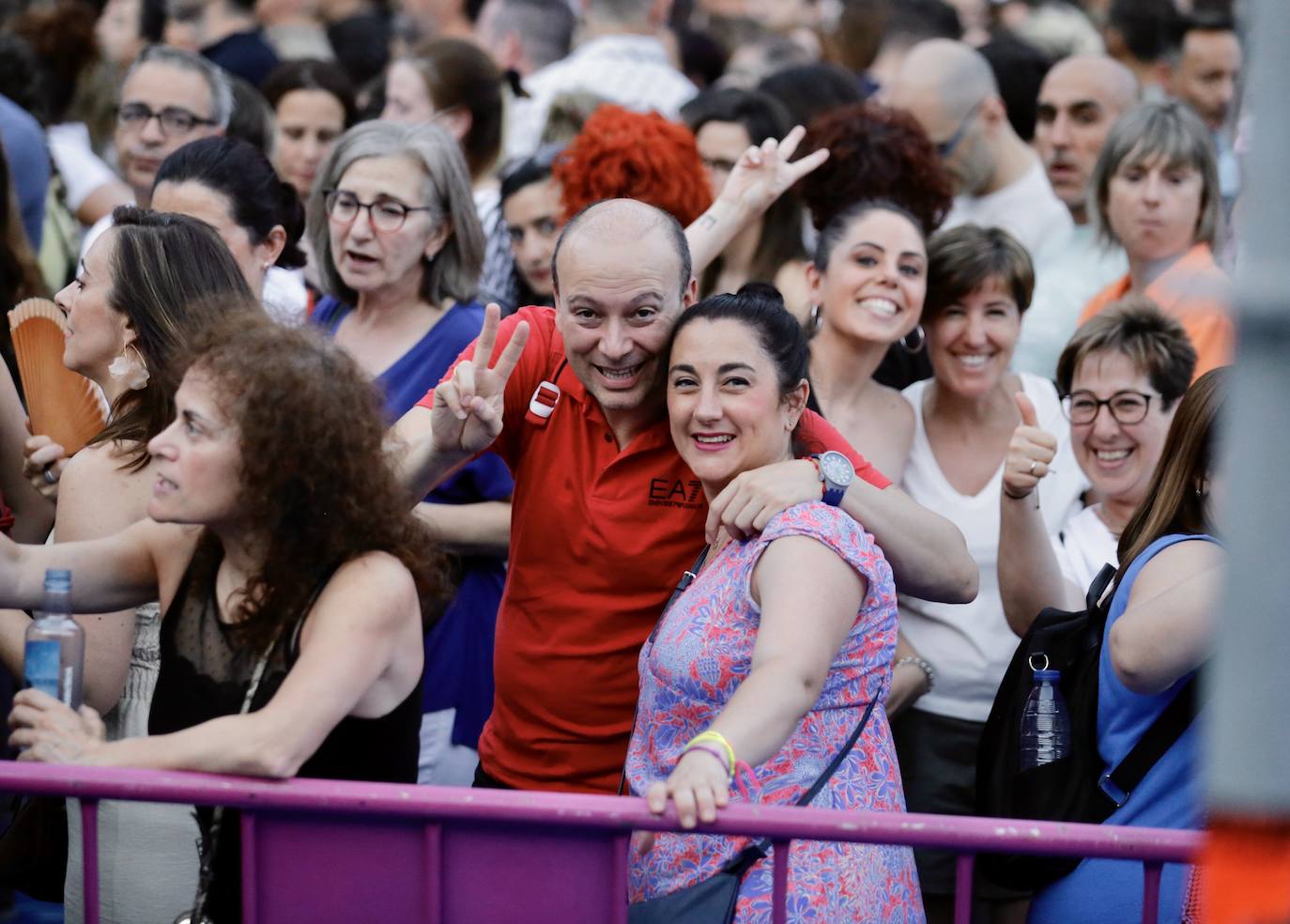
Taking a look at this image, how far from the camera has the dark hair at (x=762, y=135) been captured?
5.09 m

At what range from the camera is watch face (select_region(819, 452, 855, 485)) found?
2964 millimetres

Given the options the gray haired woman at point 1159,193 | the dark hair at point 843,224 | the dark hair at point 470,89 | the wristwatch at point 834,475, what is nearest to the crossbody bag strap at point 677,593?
the wristwatch at point 834,475

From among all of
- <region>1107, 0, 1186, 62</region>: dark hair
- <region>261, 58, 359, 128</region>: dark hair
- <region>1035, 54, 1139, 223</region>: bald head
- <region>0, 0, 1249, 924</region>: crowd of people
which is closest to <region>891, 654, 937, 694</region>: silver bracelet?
<region>0, 0, 1249, 924</region>: crowd of people

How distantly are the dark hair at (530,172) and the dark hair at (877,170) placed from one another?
0.99 m

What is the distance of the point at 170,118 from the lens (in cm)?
554

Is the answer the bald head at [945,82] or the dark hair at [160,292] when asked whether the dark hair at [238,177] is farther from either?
the bald head at [945,82]

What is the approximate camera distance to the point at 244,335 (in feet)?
9.16

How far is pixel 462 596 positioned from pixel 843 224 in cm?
141

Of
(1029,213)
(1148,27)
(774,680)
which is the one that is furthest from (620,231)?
(1148,27)

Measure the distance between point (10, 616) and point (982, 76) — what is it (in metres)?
4.14

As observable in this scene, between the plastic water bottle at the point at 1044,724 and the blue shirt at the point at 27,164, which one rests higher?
the blue shirt at the point at 27,164

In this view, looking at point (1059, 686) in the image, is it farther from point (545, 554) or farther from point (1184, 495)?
point (545, 554)

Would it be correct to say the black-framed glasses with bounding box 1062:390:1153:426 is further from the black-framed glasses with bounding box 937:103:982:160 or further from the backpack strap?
the black-framed glasses with bounding box 937:103:982:160

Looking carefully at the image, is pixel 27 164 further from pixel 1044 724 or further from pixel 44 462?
pixel 1044 724
